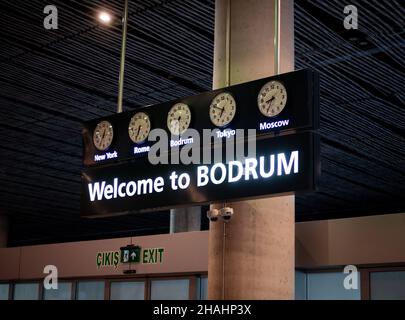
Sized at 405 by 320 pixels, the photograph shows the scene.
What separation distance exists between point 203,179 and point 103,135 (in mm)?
1168

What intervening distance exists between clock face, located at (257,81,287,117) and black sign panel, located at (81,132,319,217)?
A: 205 mm

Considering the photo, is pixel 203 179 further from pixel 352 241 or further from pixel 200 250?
pixel 200 250

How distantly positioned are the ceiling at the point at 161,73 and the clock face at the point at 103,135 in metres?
1.67

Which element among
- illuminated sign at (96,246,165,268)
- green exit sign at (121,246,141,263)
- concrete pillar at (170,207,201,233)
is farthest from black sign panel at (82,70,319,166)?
concrete pillar at (170,207,201,233)

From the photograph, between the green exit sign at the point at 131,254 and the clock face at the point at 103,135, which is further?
the green exit sign at the point at 131,254

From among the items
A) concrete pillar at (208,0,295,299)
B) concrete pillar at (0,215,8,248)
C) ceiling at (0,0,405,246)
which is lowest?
concrete pillar at (208,0,295,299)

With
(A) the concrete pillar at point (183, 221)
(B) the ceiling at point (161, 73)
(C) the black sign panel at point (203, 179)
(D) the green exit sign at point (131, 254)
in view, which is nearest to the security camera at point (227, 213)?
(C) the black sign panel at point (203, 179)

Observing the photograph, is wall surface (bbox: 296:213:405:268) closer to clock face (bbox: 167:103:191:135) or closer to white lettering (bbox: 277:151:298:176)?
clock face (bbox: 167:103:191:135)

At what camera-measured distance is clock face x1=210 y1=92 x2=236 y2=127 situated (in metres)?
5.20

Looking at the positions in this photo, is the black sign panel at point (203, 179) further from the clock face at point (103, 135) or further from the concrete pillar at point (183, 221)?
the concrete pillar at point (183, 221)

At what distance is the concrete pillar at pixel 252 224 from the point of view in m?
5.80

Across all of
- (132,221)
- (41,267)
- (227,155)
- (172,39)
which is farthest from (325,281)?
(132,221)

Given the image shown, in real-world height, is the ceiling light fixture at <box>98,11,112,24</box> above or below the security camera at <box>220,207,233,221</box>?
above

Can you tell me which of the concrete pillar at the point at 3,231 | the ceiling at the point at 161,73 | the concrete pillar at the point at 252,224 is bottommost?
the concrete pillar at the point at 252,224
